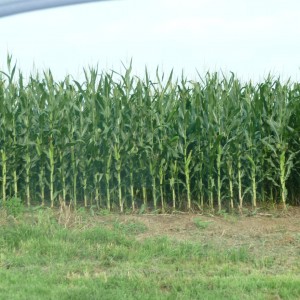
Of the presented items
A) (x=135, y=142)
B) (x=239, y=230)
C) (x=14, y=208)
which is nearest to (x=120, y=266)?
(x=239, y=230)

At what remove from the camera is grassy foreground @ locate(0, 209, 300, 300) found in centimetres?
560

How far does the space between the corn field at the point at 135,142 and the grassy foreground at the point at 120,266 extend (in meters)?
1.73

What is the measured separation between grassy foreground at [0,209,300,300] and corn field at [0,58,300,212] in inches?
68.1

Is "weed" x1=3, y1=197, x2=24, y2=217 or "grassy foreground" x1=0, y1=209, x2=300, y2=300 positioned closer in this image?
"grassy foreground" x1=0, y1=209, x2=300, y2=300

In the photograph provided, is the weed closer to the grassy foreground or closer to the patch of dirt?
the grassy foreground

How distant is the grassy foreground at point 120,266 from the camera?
560 centimetres

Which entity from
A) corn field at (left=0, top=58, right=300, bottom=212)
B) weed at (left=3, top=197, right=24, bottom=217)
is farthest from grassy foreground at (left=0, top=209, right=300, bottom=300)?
corn field at (left=0, top=58, right=300, bottom=212)

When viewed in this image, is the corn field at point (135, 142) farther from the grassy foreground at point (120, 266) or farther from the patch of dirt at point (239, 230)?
the grassy foreground at point (120, 266)

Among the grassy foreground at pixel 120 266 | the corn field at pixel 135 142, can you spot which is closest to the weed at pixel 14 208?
the grassy foreground at pixel 120 266

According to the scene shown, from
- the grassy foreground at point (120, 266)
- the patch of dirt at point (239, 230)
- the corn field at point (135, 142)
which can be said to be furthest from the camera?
the corn field at point (135, 142)

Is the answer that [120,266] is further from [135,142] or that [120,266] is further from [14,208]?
[135,142]

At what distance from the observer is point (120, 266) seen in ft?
22.6

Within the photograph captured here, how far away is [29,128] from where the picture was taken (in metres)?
11.4

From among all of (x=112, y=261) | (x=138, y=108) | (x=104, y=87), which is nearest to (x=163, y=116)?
(x=138, y=108)
